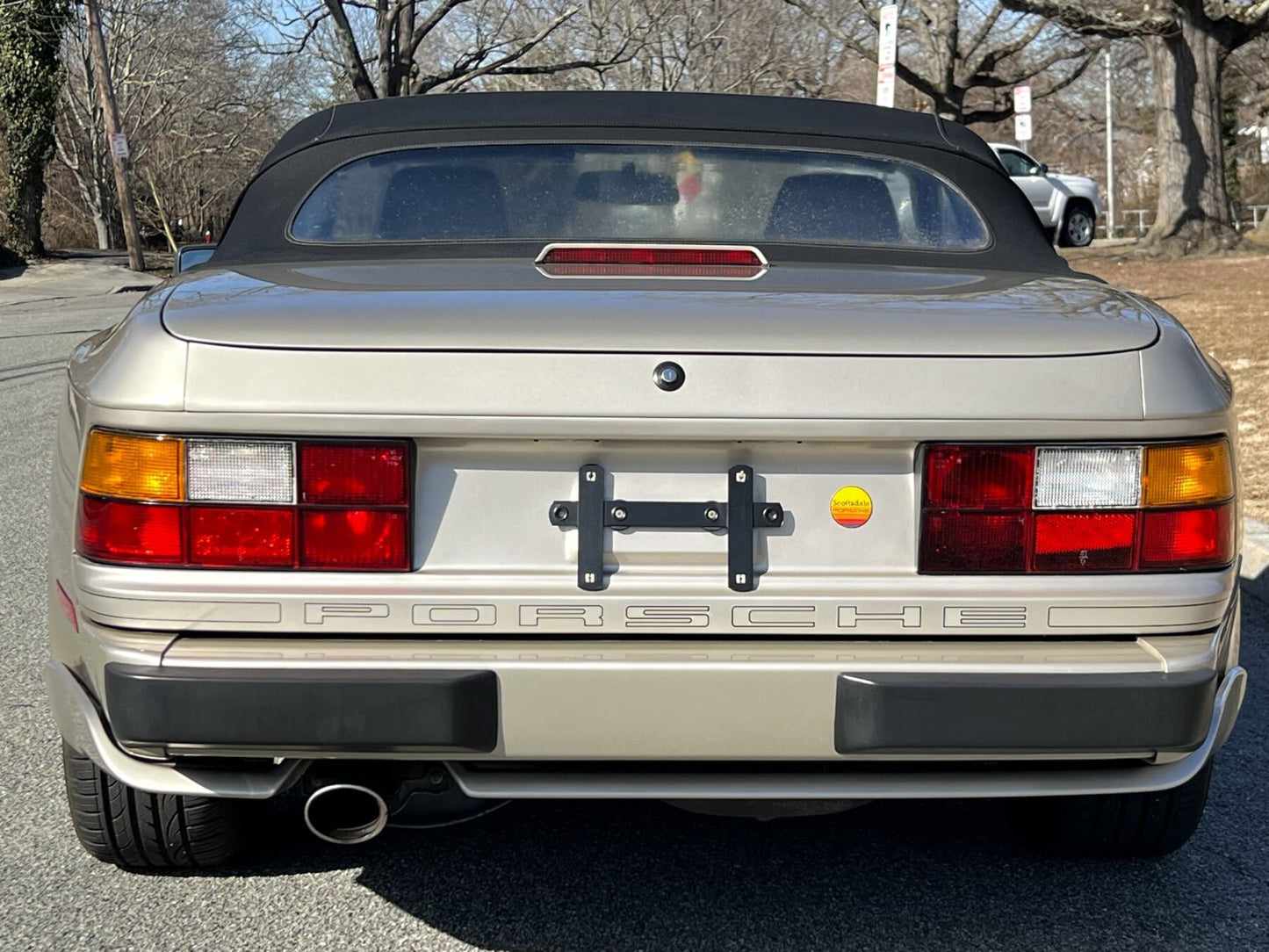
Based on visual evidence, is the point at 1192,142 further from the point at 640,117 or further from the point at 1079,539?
the point at 1079,539

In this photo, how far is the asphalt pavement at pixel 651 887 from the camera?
110 inches

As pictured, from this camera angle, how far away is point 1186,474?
244cm

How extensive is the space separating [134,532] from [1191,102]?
2347 cm

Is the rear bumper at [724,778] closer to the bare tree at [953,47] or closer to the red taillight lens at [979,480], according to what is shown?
the red taillight lens at [979,480]

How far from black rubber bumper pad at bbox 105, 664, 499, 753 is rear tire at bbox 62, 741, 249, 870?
1.76 ft

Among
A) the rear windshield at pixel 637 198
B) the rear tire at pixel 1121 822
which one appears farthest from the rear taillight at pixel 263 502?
the rear tire at pixel 1121 822

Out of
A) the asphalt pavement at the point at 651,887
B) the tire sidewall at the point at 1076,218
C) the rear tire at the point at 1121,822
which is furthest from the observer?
the tire sidewall at the point at 1076,218

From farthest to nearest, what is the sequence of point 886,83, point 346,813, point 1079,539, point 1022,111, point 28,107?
1. point 28,107
2. point 1022,111
3. point 886,83
4. point 346,813
5. point 1079,539

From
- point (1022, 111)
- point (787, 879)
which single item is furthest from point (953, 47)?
point (787, 879)

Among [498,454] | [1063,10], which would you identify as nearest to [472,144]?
[498,454]

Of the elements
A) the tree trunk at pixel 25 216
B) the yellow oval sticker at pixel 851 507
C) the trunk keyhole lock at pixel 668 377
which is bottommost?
the tree trunk at pixel 25 216

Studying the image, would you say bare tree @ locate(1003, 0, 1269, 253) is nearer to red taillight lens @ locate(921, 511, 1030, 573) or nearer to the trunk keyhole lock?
A: red taillight lens @ locate(921, 511, 1030, 573)

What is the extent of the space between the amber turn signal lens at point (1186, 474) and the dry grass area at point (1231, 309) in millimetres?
4125

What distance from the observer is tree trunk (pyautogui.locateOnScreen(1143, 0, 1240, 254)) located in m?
22.8
